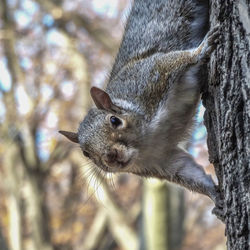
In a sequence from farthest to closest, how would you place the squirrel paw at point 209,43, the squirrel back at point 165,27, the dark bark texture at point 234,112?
the squirrel back at point 165,27
the squirrel paw at point 209,43
the dark bark texture at point 234,112

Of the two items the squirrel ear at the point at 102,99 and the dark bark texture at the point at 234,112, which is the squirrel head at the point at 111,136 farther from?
the dark bark texture at the point at 234,112

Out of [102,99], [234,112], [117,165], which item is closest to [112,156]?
[117,165]

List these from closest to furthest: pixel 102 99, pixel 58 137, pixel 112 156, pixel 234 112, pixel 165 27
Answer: pixel 234 112
pixel 112 156
pixel 102 99
pixel 165 27
pixel 58 137

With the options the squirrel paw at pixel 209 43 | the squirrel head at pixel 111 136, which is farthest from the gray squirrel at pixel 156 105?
the squirrel paw at pixel 209 43

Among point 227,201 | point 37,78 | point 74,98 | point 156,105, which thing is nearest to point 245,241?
point 227,201

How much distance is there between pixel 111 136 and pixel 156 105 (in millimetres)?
362

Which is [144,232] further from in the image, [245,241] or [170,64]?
[245,241]

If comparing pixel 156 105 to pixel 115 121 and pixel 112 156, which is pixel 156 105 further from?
pixel 112 156

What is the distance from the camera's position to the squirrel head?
10.4 ft

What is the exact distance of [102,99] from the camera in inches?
129

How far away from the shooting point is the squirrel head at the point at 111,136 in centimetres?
316

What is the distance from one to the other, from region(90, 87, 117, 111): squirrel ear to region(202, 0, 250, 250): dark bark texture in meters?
1.00

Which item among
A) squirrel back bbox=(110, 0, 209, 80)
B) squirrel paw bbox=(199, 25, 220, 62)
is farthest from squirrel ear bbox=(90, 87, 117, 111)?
squirrel paw bbox=(199, 25, 220, 62)

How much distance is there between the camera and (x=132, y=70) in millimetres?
3471
